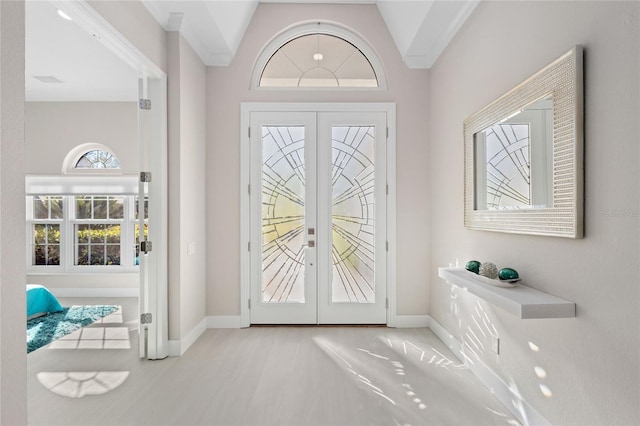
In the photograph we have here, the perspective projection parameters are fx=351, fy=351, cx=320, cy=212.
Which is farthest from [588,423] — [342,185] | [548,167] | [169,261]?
[169,261]

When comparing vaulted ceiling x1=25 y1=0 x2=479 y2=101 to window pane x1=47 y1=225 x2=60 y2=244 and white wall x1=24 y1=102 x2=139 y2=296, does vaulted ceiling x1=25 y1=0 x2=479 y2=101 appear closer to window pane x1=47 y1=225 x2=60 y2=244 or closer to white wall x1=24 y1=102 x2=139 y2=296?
white wall x1=24 y1=102 x2=139 y2=296

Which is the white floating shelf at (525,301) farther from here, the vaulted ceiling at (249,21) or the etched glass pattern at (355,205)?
the vaulted ceiling at (249,21)

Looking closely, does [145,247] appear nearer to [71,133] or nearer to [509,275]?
[509,275]

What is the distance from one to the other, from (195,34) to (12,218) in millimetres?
2480

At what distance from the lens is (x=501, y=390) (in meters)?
2.25

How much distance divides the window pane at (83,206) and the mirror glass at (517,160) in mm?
5691

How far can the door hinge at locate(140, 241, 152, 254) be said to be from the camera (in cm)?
289

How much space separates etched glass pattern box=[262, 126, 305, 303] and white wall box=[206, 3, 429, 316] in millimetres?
297

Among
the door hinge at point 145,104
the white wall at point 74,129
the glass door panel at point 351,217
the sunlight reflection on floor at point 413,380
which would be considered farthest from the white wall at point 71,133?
the sunlight reflection on floor at point 413,380

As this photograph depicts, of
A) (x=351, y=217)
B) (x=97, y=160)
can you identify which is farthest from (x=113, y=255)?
(x=351, y=217)

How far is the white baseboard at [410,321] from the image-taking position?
3.68 meters

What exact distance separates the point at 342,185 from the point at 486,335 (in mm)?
1942

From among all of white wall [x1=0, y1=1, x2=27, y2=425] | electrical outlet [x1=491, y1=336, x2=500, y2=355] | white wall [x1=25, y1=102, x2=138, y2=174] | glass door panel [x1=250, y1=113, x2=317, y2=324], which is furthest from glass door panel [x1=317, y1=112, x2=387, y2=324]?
white wall [x1=25, y1=102, x2=138, y2=174]

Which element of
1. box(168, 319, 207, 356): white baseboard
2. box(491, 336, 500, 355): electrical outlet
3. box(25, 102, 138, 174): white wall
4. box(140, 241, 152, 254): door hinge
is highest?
box(25, 102, 138, 174): white wall
